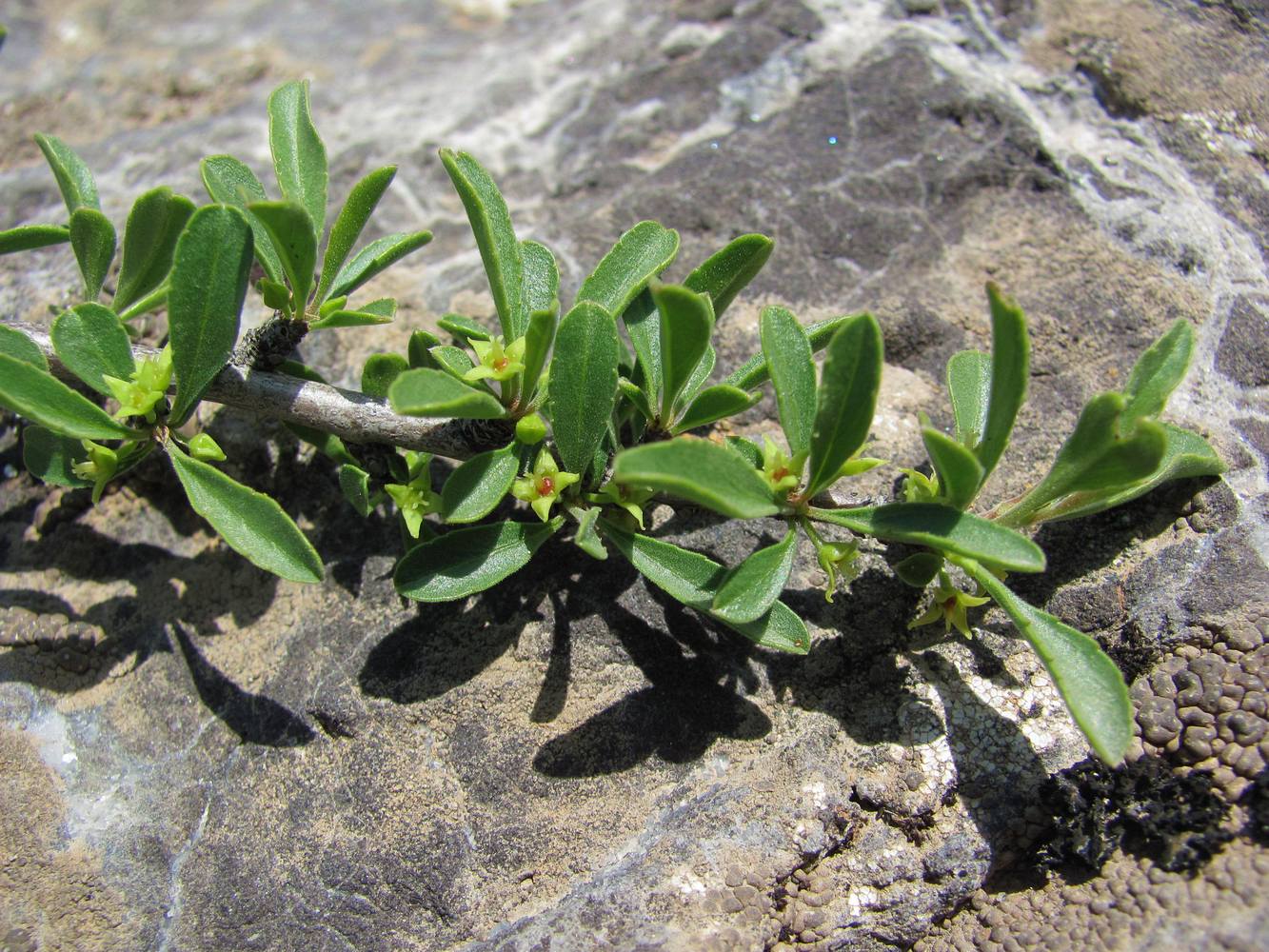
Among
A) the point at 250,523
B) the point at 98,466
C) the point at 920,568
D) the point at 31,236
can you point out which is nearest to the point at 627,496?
the point at 920,568

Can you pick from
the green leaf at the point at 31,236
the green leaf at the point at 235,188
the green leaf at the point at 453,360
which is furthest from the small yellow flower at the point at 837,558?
the green leaf at the point at 31,236

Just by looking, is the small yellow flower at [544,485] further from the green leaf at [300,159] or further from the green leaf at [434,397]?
the green leaf at [300,159]

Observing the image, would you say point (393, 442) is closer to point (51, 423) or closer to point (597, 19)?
point (51, 423)

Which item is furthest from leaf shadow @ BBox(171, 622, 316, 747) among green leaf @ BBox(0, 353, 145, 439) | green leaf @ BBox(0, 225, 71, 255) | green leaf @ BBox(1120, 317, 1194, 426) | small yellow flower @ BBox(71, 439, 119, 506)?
green leaf @ BBox(1120, 317, 1194, 426)

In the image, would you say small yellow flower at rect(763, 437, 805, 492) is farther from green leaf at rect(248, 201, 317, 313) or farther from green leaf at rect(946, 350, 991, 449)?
green leaf at rect(248, 201, 317, 313)

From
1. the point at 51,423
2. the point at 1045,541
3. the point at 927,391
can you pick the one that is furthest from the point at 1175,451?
the point at 51,423

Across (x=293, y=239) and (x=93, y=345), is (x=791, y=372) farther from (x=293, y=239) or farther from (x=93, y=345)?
(x=93, y=345)
